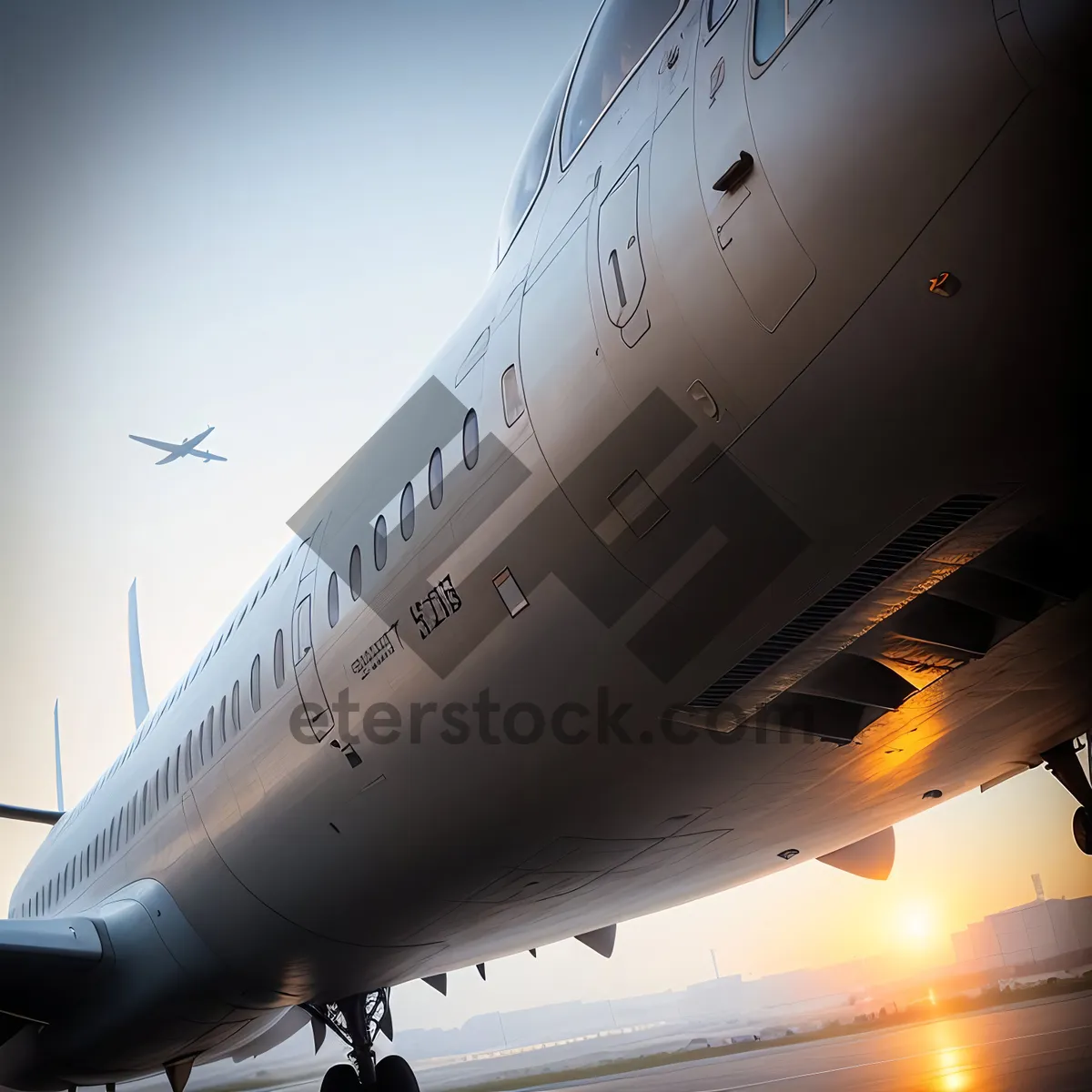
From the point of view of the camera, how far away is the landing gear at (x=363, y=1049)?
385 inches

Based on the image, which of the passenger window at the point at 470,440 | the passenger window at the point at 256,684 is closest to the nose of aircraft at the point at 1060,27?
the passenger window at the point at 470,440

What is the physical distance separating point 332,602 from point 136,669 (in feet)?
48.9

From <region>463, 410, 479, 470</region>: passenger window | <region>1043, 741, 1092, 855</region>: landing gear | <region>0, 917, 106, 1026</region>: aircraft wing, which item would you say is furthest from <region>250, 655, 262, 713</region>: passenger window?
A: <region>1043, 741, 1092, 855</region>: landing gear

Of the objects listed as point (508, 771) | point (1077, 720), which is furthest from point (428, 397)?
point (1077, 720)

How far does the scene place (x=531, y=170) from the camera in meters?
4.91

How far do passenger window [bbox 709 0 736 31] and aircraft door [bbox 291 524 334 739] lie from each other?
3.83 meters

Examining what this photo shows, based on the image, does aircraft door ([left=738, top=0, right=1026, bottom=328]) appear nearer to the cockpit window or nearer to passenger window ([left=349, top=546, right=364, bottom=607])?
the cockpit window

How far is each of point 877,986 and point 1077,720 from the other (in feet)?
93.1

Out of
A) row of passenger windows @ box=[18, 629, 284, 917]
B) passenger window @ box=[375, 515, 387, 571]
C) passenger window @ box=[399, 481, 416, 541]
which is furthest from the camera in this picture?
row of passenger windows @ box=[18, 629, 284, 917]

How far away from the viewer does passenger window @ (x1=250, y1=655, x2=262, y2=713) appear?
6625mm

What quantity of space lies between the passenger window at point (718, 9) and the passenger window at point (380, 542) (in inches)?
111

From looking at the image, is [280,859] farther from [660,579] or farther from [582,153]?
[582,153]

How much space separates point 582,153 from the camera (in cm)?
423

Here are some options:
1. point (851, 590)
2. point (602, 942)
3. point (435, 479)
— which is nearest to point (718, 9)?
point (851, 590)
